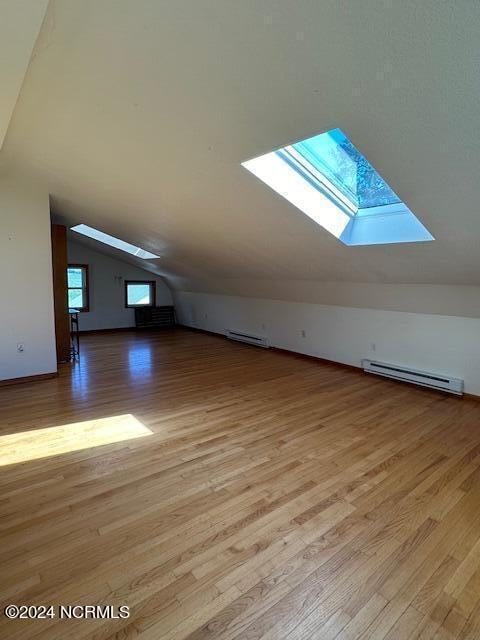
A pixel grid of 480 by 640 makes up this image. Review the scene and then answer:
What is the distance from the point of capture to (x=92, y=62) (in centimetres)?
184

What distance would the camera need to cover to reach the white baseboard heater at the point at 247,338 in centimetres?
630

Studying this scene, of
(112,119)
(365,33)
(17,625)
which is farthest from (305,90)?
(17,625)

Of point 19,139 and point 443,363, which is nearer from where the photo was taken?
point 19,139

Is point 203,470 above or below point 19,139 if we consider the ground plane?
below

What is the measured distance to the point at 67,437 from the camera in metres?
2.85

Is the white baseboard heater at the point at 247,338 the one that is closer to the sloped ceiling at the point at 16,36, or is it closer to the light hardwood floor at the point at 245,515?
the light hardwood floor at the point at 245,515

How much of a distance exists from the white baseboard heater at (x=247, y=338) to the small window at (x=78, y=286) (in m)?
3.33

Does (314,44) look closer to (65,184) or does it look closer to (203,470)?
(203,470)

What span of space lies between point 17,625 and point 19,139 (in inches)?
136

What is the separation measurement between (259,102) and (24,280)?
3706mm

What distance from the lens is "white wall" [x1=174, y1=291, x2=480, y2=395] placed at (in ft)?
12.4

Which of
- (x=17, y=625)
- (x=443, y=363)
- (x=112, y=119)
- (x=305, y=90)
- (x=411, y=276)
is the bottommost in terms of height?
(x=17, y=625)

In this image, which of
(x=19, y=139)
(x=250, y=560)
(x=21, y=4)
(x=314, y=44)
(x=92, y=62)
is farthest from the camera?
(x=19, y=139)

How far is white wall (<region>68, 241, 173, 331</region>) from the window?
103 mm
